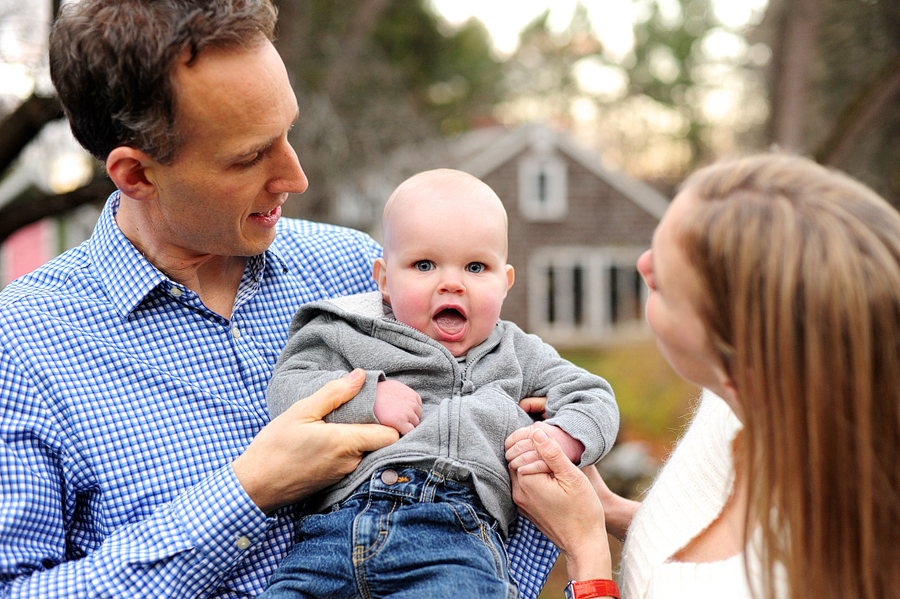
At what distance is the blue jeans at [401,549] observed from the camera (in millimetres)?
1824

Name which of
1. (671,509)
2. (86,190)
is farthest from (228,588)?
(86,190)

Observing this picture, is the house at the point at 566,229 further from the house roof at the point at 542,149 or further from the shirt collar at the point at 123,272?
the shirt collar at the point at 123,272

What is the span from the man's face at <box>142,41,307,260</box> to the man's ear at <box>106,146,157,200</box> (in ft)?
0.09

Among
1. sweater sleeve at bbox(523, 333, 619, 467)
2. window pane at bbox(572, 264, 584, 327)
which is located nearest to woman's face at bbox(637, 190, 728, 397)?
sweater sleeve at bbox(523, 333, 619, 467)

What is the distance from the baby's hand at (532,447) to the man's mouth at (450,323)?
1.02 feet

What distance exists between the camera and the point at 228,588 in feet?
6.71

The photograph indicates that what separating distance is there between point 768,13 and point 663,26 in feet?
66.4

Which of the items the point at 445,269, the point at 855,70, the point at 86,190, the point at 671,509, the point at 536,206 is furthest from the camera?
the point at 536,206

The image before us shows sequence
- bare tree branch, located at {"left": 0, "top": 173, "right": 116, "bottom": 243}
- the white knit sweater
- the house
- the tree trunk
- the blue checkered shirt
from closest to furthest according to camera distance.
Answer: the white knit sweater, the blue checkered shirt, bare tree branch, located at {"left": 0, "top": 173, "right": 116, "bottom": 243}, the tree trunk, the house

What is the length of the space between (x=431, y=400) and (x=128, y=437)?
775mm

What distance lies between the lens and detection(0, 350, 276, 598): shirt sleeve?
1858 millimetres

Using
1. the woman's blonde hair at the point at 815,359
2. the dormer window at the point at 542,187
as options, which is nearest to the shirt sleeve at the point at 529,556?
the woman's blonde hair at the point at 815,359

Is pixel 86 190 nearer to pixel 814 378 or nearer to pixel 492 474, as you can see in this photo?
pixel 492 474

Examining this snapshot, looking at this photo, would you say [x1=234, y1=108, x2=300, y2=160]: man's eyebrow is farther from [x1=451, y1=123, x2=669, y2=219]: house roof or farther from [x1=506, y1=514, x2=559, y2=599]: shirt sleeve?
[x1=451, y1=123, x2=669, y2=219]: house roof
